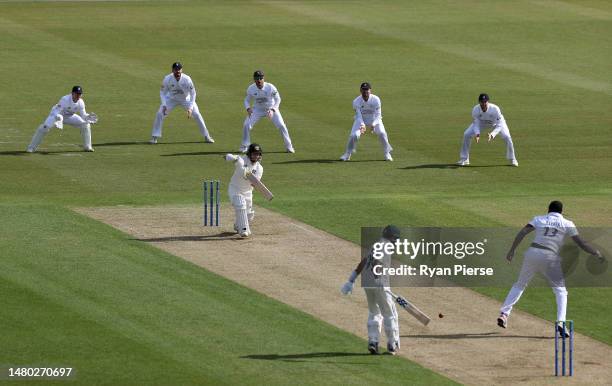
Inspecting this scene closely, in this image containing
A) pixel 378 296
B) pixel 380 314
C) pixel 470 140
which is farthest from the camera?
pixel 470 140

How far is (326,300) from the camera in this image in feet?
97.9

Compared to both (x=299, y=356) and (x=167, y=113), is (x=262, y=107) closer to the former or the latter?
(x=167, y=113)

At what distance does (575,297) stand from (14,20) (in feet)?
160

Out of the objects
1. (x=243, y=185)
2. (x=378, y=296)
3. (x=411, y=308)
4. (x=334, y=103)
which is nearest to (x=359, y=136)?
(x=243, y=185)

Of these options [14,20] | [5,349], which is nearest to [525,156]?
[5,349]

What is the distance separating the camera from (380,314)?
1037 inches

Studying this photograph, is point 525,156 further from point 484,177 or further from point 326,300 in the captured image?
point 326,300

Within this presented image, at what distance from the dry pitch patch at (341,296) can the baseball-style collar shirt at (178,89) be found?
1001cm

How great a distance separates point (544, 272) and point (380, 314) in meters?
3.66

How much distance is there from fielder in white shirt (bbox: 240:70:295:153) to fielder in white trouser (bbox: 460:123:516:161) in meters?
5.59

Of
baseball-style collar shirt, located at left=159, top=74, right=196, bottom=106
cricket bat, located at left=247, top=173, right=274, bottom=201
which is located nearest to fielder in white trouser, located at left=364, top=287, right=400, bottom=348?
cricket bat, located at left=247, top=173, right=274, bottom=201

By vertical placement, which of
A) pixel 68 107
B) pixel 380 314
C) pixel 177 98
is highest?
pixel 177 98

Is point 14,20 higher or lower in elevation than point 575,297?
higher

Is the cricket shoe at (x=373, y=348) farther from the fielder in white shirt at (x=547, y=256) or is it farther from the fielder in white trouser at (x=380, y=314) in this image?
the fielder in white shirt at (x=547, y=256)
